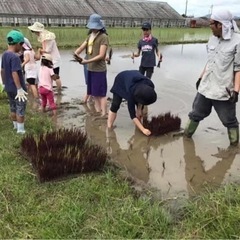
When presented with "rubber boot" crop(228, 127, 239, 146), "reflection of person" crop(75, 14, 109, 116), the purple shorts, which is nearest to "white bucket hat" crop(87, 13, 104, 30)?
"reflection of person" crop(75, 14, 109, 116)

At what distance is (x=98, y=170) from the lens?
370 cm

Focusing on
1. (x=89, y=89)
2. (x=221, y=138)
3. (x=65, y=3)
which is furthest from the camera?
(x=65, y=3)

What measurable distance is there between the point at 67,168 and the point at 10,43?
2.04m

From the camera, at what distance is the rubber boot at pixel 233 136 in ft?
14.9

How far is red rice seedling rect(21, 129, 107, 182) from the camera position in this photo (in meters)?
3.42

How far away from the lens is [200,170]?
3.95 meters

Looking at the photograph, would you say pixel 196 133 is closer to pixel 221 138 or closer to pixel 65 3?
pixel 221 138

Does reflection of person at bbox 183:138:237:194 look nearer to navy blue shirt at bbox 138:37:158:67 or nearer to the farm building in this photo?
navy blue shirt at bbox 138:37:158:67

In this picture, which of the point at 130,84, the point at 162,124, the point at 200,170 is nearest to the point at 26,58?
the point at 130,84

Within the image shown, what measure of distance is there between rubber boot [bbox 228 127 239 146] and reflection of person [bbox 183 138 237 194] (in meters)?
0.13

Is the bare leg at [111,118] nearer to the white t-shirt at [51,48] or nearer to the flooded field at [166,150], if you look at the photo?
the flooded field at [166,150]

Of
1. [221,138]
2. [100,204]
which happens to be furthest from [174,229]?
[221,138]

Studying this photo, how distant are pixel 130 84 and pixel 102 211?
6.99 feet

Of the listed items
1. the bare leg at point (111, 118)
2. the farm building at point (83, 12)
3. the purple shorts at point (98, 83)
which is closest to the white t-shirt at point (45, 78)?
the purple shorts at point (98, 83)
